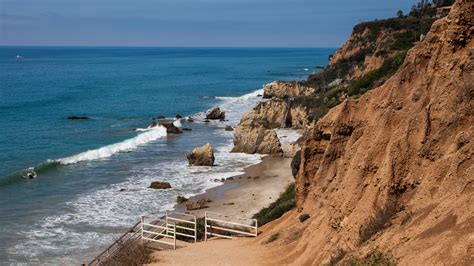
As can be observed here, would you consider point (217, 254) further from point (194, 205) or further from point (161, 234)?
point (194, 205)

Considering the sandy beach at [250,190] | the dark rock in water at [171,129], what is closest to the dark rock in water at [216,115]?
the dark rock in water at [171,129]

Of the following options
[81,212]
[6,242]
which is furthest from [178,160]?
[6,242]

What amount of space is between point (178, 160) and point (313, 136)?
27358mm

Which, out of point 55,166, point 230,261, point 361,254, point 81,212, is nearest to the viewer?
point 361,254

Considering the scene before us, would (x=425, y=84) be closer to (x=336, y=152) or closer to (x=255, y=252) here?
(x=336, y=152)

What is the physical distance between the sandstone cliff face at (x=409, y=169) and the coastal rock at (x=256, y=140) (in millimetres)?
28386

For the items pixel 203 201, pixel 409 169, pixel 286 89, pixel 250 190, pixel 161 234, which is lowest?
pixel 250 190

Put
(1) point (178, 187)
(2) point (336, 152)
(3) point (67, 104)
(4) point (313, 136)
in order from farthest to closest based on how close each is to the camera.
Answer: (3) point (67, 104), (1) point (178, 187), (4) point (313, 136), (2) point (336, 152)

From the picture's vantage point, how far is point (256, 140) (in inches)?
1902

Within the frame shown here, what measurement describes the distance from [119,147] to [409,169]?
42610 mm

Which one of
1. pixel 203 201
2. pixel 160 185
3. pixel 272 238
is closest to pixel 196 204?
pixel 203 201

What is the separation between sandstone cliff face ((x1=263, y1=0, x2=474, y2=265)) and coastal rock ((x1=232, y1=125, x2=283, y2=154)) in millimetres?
28386

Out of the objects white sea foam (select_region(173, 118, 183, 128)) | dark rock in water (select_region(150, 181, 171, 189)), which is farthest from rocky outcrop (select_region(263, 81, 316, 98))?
dark rock in water (select_region(150, 181, 171, 189))

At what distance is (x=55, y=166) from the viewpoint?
44.7 metres
